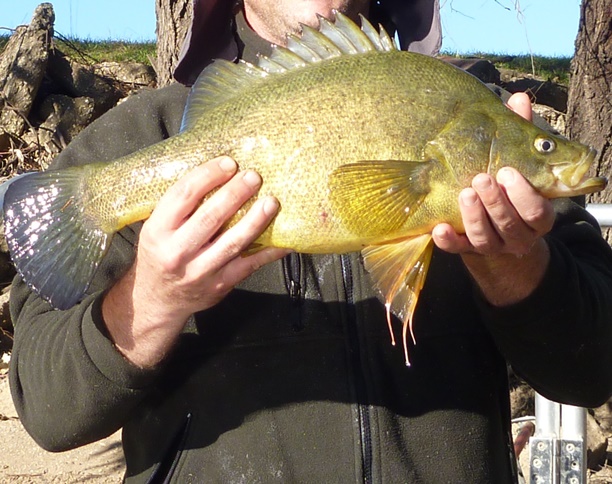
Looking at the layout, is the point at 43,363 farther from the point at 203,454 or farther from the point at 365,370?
the point at 365,370

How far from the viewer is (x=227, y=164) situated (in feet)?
6.93

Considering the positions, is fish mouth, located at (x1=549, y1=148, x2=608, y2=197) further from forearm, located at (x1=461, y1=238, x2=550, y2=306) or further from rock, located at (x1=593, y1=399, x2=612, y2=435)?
rock, located at (x1=593, y1=399, x2=612, y2=435)

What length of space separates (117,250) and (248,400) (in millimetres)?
635

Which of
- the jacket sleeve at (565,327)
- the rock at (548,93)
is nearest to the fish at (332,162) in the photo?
the jacket sleeve at (565,327)

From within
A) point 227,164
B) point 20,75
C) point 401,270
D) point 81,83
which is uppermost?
point 227,164

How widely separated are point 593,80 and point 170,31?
9.67 feet

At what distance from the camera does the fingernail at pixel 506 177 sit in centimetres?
204

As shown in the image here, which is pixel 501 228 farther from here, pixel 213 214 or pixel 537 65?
pixel 537 65

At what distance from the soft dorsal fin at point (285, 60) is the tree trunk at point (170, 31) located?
2856 mm

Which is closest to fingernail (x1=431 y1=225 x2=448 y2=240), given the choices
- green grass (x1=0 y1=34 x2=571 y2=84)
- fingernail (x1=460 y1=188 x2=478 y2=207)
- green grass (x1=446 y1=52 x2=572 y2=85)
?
Answer: fingernail (x1=460 y1=188 x2=478 y2=207)

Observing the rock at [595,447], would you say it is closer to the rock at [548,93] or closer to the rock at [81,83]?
the rock at [548,93]

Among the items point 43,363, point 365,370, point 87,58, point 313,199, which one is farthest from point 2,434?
point 87,58

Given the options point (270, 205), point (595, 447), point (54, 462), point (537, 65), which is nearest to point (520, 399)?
point (595, 447)

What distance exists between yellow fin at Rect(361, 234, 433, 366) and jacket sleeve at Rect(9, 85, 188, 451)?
724mm
